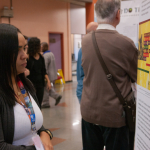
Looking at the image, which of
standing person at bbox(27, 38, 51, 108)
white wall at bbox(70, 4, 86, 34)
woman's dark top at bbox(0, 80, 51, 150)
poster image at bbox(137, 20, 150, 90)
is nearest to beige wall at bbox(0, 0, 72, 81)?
white wall at bbox(70, 4, 86, 34)

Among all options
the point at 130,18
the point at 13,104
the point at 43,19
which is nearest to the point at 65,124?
the point at 130,18

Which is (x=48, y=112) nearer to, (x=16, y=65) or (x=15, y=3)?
(x=16, y=65)

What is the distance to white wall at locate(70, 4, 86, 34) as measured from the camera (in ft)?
36.3

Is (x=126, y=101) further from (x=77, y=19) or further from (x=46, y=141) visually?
(x=77, y=19)

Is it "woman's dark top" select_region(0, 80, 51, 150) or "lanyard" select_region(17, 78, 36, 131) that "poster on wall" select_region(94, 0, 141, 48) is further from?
"woman's dark top" select_region(0, 80, 51, 150)

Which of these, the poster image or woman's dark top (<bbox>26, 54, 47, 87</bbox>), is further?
woman's dark top (<bbox>26, 54, 47, 87</bbox>)

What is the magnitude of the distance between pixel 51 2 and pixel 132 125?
929 cm

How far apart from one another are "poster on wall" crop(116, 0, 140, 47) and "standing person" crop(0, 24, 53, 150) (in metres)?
1.82

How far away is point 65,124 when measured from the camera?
436 cm

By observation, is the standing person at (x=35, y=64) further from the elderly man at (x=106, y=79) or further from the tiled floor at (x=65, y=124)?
the elderly man at (x=106, y=79)

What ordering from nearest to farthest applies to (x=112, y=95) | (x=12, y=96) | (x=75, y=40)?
(x=12, y=96), (x=112, y=95), (x=75, y=40)

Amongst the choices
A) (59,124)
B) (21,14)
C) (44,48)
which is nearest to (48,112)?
(59,124)

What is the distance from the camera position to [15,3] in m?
8.62

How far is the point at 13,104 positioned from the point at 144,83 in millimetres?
765
